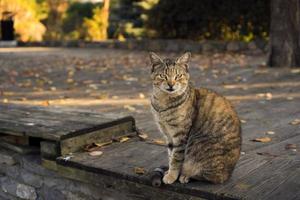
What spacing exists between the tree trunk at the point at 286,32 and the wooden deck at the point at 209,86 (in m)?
0.52

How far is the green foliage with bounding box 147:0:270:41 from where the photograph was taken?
623 inches

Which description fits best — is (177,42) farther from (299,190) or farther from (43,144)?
(299,190)

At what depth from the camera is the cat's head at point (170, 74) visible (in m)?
3.25

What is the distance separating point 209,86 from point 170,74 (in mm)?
5551

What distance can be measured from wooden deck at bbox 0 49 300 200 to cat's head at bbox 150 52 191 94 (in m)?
0.70

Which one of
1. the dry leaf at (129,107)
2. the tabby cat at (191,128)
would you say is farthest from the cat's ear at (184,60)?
the dry leaf at (129,107)

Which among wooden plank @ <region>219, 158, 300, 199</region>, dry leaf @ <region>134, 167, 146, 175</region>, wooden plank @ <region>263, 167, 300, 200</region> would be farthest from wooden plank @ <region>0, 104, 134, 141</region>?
wooden plank @ <region>263, 167, 300, 200</region>

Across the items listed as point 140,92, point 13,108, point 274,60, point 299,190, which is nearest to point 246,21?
point 274,60

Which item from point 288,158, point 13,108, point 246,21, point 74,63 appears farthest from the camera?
point 246,21

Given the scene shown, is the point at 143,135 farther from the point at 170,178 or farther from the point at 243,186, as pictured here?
the point at 243,186

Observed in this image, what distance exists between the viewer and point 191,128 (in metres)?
3.39

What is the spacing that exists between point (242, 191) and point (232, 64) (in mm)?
9183

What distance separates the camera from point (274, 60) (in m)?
11.0

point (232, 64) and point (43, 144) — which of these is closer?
point (43, 144)
